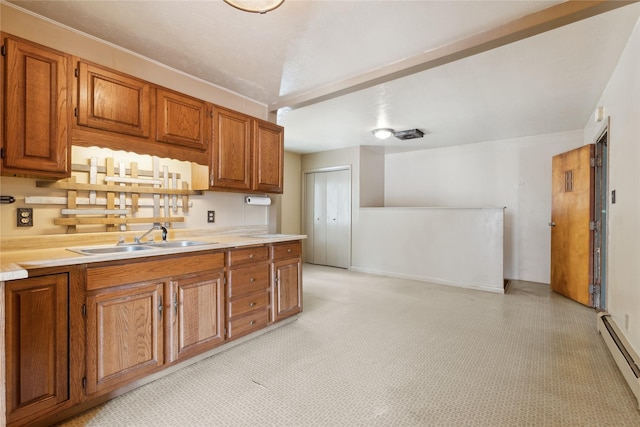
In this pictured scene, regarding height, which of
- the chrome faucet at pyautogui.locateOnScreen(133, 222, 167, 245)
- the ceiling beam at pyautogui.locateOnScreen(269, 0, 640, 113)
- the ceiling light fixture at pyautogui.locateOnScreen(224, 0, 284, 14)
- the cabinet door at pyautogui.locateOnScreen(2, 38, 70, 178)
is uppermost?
the ceiling beam at pyautogui.locateOnScreen(269, 0, 640, 113)

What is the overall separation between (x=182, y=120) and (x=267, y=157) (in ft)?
3.16

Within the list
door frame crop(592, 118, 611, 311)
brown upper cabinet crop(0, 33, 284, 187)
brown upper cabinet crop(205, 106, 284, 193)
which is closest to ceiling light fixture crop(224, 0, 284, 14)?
brown upper cabinet crop(0, 33, 284, 187)

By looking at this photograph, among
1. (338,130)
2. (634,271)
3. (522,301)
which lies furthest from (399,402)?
(338,130)

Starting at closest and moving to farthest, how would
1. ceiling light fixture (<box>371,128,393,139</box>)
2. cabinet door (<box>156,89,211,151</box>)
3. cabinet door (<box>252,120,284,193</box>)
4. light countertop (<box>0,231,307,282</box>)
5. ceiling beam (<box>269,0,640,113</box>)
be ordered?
light countertop (<box>0,231,307,282</box>)
ceiling beam (<box>269,0,640,113</box>)
cabinet door (<box>156,89,211,151</box>)
cabinet door (<box>252,120,284,193</box>)
ceiling light fixture (<box>371,128,393,139</box>)

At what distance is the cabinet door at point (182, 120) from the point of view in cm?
240

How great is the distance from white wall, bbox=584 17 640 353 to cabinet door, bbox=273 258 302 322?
8.60ft

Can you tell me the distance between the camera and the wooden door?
12.1 feet

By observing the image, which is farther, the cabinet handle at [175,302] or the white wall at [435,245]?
the white wall at [435,245]

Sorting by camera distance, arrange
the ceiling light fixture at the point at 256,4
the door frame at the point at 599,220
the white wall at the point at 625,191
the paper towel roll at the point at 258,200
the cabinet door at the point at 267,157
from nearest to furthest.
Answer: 1. the ceiling light fixture at the point at 256,4
2. the white wall at the point at 625,191
3. the cabinet door at the point at 267,157
4. the paper towel roll at the point at 258,200
5. the door frame at the point at 599,220

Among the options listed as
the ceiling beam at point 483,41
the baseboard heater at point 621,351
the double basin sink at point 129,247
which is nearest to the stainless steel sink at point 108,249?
the double basin sink at point 129,247

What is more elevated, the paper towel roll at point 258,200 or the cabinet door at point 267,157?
the cabinet door at point 267,157

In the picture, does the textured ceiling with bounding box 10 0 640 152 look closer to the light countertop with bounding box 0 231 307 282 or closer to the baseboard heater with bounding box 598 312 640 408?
the light countertop with bounding box 0 231 307 282

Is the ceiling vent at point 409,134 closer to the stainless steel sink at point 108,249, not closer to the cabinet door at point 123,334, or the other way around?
the stainless steel sink at point 108,249

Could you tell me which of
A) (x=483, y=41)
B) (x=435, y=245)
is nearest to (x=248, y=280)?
(x=483, y=41)
